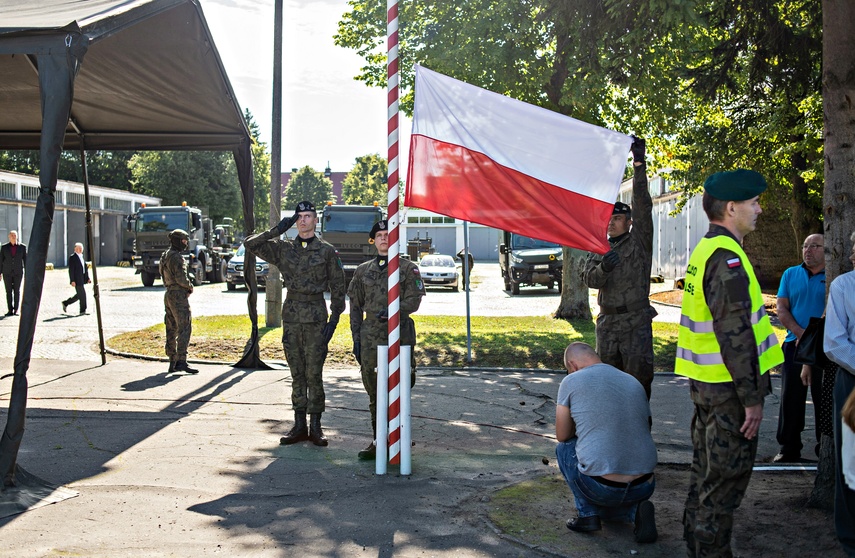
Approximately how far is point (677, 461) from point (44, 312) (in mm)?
Result: 18631

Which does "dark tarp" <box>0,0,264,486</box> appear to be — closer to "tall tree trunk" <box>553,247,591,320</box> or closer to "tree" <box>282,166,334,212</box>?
"tall tree trunk" <box>553,247,591,320</box>

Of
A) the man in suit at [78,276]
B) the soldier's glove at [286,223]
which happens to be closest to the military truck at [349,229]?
the man in suit at [78,276]

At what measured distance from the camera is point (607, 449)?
17.1 ft

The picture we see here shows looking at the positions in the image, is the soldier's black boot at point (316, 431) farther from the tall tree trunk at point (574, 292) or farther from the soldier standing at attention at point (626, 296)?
the tall tree trunk at point (574, 292)

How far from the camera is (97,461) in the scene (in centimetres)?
702

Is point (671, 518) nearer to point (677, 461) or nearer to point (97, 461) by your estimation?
point (677, 461)

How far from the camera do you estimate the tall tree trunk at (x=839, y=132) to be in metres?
5.98

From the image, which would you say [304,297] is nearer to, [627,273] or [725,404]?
[627,273]

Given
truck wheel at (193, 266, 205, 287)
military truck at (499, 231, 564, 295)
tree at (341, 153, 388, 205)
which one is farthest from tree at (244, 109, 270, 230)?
military truck at (499, 231, 564, 295)

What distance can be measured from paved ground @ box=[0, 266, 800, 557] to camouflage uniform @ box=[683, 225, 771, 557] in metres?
1.10

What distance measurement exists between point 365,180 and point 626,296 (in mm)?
89045

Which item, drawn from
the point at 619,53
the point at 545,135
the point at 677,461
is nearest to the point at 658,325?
the point at 619,53

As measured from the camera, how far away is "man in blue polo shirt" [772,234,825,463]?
24.1 ft

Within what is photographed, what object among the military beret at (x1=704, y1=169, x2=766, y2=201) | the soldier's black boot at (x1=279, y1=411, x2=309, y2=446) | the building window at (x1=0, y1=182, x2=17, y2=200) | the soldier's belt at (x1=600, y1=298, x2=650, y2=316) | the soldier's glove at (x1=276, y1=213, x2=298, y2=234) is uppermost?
the building window at (x1=0, y1=182, x2=17, y2=200)
